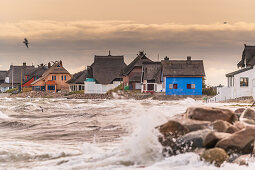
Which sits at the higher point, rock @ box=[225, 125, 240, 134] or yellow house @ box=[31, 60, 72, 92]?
yellow house @ box=[31, 60, 72, 92]

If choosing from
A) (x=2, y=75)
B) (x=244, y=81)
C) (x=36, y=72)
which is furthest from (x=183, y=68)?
(x=2, y=75)

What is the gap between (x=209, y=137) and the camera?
12.9 meters

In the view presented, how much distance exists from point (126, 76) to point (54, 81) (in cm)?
2209

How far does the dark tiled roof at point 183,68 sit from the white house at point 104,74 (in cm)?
1701

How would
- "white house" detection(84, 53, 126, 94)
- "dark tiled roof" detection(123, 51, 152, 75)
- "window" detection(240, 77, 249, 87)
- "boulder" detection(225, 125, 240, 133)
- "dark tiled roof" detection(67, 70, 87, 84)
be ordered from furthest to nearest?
"dark tiled roof" detection(67, 70, 87, 84) < "white house" detection(84, 53, 126, 94) < "dark tiled roof" detection(123, 51, 152, 75) < "window" detection(240, 77, 249, 87) < "boulder" detection(225, 125, 240, 133)

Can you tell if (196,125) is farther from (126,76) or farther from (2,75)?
(2,75)

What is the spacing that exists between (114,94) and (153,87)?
6.48 metres

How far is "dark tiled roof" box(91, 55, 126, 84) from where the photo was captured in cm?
7781

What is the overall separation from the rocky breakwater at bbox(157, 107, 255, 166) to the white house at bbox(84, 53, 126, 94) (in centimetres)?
6158

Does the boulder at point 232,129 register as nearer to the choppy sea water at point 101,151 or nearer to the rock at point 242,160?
the rock at point 242,160

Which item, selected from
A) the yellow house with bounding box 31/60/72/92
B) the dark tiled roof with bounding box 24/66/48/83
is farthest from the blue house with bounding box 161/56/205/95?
the dark tiled roof with bounding box 24/66/48/83

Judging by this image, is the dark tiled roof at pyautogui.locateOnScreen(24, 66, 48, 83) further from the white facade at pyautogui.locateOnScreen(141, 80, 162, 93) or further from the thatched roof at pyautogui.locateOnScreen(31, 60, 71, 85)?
the white facade at pyautogui.locateOnScreen(141, 80, 162, 93)

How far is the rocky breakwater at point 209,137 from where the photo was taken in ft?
40.5

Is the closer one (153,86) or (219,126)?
(219,126)
